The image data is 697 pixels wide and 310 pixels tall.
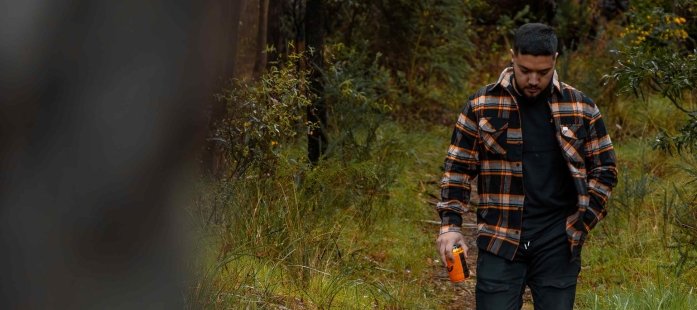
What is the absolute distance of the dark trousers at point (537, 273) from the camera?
4.68 m

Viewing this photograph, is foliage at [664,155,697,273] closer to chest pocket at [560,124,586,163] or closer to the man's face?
chest pocket at [560,124,586,163]

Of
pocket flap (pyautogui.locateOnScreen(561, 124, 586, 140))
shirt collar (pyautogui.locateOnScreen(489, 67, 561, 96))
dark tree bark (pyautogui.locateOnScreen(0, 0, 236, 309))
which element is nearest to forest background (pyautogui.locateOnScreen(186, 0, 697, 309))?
dark tree bark (pyautogui.locateOnScreen(0, 0, 236, 309))

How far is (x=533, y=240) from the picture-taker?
467 cm

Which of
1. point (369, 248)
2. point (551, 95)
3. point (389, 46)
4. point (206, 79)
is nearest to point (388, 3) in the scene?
point (389, 46)

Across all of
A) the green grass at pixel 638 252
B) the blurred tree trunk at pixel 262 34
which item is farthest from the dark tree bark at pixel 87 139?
the blurred tree trunk at pixel 262 34

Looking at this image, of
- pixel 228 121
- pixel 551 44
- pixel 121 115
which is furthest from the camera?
pixel 228 121

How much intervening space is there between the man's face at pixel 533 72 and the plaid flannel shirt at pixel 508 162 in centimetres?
7

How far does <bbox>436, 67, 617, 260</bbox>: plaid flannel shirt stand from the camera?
15.1ft

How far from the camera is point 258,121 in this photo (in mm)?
7926

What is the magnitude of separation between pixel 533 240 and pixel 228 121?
360cm

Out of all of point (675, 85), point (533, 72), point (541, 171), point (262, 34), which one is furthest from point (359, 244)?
point (262, 34)

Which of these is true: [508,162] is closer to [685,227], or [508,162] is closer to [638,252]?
[685,227]

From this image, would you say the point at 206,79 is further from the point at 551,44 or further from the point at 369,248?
the point at 369,248

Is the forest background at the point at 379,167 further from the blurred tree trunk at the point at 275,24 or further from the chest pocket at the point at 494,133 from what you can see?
the chest pocket at the point at 494,133
